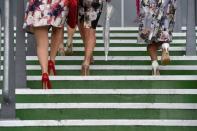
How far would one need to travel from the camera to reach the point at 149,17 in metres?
6.36

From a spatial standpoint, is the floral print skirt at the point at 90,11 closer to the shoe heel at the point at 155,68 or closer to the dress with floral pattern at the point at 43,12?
the dress with floral pattern at the point at 43,12

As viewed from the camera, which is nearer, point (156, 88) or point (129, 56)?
point (156, 88)

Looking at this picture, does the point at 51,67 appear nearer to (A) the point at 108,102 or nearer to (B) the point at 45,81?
(B) the point at 45,81

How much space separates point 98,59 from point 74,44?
87 centimetres

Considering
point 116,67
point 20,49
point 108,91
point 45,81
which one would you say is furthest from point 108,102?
point 116,67

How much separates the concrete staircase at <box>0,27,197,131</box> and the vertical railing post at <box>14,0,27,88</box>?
0.13 meters

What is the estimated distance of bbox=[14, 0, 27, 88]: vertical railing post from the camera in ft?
18.6

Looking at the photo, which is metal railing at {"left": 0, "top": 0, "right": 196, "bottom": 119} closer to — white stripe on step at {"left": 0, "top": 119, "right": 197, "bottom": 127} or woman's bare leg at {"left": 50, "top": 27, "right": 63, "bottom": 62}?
white stripe on step at {"left": 0, "top": 119, "right": 197, "bottom": 127}

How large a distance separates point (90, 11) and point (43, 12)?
2.22 ft

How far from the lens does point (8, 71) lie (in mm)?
4793

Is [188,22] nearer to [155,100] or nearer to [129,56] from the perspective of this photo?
[129,56]

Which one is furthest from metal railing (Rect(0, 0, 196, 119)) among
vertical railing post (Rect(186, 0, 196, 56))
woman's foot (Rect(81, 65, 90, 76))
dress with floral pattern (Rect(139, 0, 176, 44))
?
vertical railing post (Rect(186, 0, 196, 56))

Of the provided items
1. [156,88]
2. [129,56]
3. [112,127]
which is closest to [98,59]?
[129,56]

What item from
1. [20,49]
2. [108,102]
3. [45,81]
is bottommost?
[108,102]
